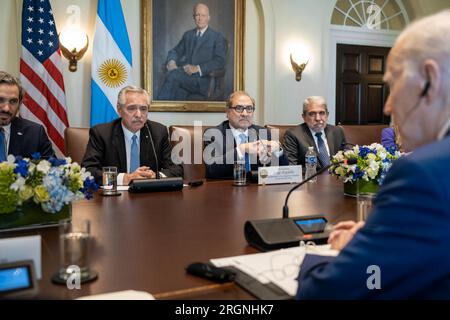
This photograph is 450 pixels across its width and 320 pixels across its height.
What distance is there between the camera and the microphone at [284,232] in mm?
1267

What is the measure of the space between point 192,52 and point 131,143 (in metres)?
2.00

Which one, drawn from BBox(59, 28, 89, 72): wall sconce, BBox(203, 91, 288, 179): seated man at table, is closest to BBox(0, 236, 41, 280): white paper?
BBox(203, 91, 288, 179): seated man at table

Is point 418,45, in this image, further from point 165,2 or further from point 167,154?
point 165,2

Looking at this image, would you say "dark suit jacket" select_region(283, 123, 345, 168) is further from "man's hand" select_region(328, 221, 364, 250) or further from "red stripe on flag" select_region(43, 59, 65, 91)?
"man's hand" select_region(328, 221, 364, 250)

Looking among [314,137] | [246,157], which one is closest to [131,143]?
[246,157]

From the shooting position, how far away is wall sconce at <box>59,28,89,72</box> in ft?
13.5

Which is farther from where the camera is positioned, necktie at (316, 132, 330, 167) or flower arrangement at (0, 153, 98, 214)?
necktie at (316, 132, 330, 167)

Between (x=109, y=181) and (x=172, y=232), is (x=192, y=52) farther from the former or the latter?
(x=172, y=232)

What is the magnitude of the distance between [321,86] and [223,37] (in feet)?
4.63

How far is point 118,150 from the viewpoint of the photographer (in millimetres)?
3041

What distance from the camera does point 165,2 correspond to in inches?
182

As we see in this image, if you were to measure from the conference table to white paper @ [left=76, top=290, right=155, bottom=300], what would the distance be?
0.03m

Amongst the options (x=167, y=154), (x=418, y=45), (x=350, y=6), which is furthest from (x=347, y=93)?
(x=418, y=45)
